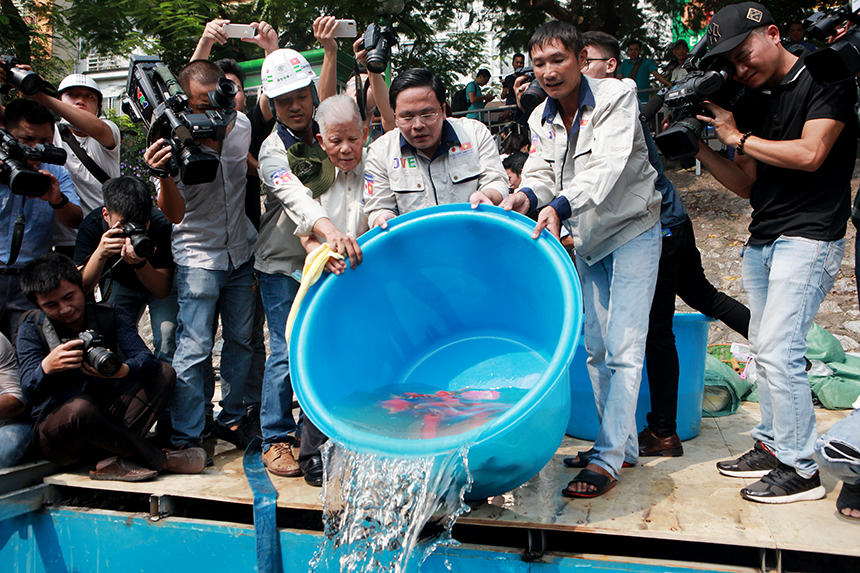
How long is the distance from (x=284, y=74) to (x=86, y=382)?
1592 mm

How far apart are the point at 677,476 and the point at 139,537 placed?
2.10m

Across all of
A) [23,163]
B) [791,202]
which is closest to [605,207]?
[791,202]

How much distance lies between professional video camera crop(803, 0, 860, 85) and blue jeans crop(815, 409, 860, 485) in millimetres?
1036

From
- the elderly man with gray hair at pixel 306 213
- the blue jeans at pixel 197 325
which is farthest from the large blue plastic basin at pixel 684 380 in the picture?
the blue jeans at pixel 197 325

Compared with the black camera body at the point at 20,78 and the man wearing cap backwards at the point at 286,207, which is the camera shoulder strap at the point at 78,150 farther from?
the man wearing cap backwards at the point at 286,207

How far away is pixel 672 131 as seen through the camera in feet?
6.93

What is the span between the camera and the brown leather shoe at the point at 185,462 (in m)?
2.65

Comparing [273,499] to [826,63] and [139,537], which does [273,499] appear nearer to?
[139,537]

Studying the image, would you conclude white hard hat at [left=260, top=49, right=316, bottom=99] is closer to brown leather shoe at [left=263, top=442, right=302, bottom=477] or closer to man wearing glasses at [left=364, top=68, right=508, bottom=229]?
man wearing glasses at [left=364, top=68, right=508, bottom=229]

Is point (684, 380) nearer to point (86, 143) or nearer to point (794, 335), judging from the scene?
point (794, 335)

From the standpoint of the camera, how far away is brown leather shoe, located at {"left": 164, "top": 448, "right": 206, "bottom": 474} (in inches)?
104

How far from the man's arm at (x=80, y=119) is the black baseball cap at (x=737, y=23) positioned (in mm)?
2807

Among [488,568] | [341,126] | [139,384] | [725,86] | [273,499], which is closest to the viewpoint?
[488,568]

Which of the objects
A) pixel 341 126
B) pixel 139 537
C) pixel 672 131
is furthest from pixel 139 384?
pixel 672 131
